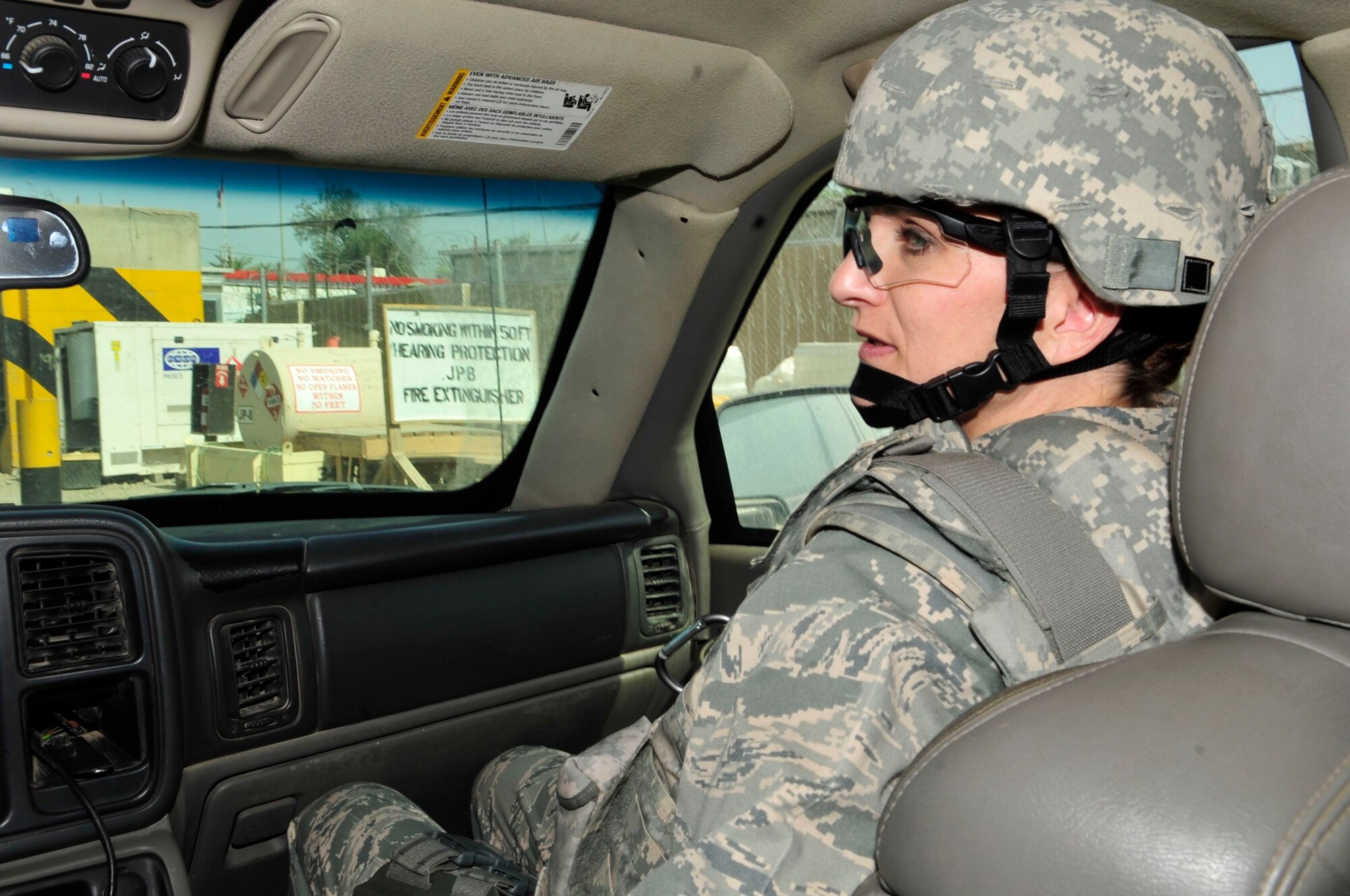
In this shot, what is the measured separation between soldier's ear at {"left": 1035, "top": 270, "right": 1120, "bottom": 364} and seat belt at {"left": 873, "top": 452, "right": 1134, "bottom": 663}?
13.8 inches

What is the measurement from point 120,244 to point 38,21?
0.79 meters

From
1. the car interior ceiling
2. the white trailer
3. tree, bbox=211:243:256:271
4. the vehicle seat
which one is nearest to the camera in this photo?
the vehicle seat

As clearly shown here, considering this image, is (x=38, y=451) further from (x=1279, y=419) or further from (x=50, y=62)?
(x=1279, y=419)

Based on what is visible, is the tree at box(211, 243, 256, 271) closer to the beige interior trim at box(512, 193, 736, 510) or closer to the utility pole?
the utility pole

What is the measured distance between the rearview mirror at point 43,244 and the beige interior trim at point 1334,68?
2032 millimetres

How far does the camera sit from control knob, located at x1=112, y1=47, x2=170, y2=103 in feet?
5.41

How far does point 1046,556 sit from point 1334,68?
4.09ft

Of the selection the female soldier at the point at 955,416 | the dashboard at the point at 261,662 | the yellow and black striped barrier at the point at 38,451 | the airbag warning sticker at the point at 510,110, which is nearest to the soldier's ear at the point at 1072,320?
the female soldier at the point at 955,416

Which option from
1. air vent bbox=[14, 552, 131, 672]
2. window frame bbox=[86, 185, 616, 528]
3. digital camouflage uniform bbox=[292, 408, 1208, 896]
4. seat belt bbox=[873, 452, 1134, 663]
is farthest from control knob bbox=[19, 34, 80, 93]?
seat belt bbox=[873, 452, 1134, 663]

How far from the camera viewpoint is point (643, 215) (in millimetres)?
2664

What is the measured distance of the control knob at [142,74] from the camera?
1.65 m

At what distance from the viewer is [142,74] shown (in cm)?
167

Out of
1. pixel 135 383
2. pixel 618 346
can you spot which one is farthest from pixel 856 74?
pixel 135 383

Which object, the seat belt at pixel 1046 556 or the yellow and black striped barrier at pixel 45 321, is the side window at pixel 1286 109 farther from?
the yellow and black striped barrier at pixel 45 321
